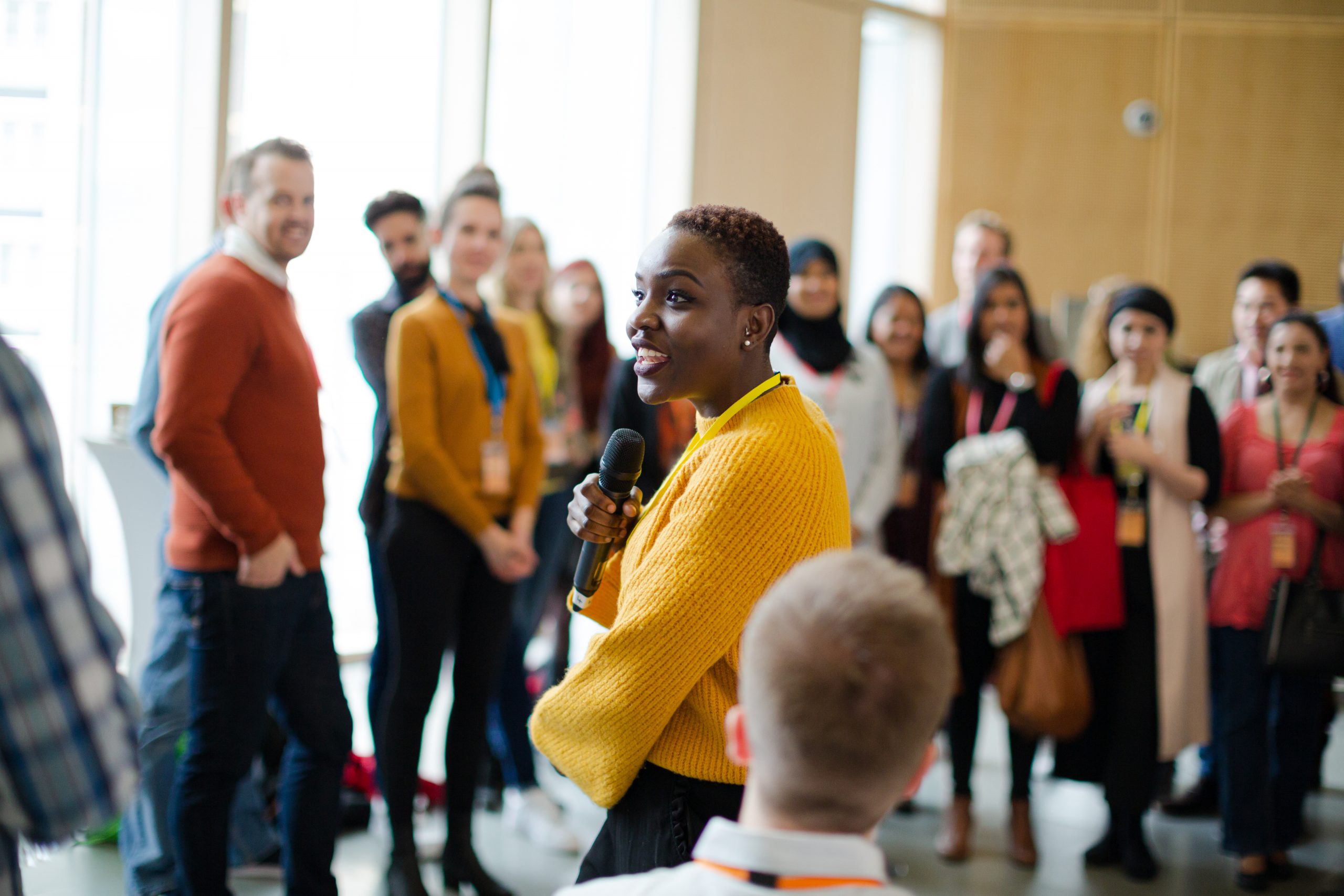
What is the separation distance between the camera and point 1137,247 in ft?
24.7

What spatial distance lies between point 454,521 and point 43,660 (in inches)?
66.8

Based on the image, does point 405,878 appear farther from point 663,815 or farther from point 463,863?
point 663,815

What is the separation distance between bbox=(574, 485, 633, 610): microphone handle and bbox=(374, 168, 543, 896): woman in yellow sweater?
4.03 feet

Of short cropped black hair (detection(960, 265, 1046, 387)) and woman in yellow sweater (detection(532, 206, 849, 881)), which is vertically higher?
short cropped black hair (detection(960, 265, 1046, 387))

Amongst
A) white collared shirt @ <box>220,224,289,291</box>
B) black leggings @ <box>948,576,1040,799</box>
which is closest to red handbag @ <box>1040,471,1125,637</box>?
black leggings @ <box>948,576,1040,799</box>

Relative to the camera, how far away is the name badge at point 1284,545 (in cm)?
344

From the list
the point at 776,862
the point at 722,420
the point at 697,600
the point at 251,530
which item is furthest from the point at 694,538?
the point at 251,530

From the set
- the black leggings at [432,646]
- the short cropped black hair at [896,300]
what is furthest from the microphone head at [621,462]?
the short cropped black hair at [896,300]

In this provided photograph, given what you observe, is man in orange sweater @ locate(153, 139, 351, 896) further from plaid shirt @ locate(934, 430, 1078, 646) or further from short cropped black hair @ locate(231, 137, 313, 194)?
plaid shirt @ locate(934, 430, 1078, 646)

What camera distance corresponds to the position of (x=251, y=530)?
2.35 meters

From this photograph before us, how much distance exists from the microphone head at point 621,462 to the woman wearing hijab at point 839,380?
2.12 metres

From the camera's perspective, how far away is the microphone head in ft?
5.26

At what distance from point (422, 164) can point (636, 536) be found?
4640 mm

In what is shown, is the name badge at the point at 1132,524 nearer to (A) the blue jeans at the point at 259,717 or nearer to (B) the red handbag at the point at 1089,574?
(B) the red handbag at the point at 1089,574
